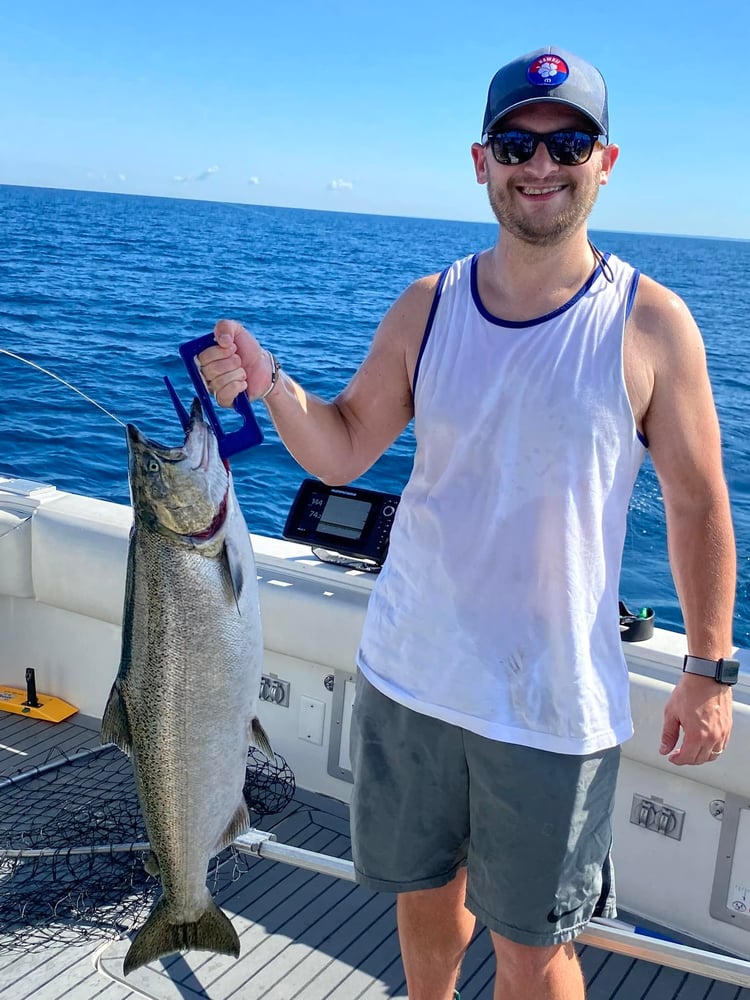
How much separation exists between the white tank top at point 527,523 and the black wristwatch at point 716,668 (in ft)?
0.49

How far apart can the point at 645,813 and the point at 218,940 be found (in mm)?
1864

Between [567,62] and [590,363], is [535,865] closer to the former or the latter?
[590,363]

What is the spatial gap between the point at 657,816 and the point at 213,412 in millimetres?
2348

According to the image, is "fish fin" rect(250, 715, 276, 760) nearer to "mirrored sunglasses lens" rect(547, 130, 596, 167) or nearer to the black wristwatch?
the black wristwatch

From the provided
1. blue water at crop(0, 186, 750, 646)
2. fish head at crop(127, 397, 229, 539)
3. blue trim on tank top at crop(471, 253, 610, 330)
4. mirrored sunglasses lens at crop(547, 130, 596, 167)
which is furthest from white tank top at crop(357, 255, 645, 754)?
blue water at crop(0, 186, 750, 646)

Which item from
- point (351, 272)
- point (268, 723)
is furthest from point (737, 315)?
point (268, 723)

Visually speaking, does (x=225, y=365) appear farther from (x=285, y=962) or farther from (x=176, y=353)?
(x=176, y=353)

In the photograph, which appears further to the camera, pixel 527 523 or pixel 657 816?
pixel 657 816

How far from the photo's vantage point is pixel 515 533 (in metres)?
2.08

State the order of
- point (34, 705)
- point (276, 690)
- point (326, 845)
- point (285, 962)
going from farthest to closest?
point (34, 705) → point (276, 690) → point (326, 845) → point (285, 962)

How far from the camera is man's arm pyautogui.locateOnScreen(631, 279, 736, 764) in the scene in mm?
2031

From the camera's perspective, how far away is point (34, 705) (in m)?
4.81

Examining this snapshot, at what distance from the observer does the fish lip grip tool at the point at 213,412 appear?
1.97 meters

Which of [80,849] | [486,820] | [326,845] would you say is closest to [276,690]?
[326,845]
